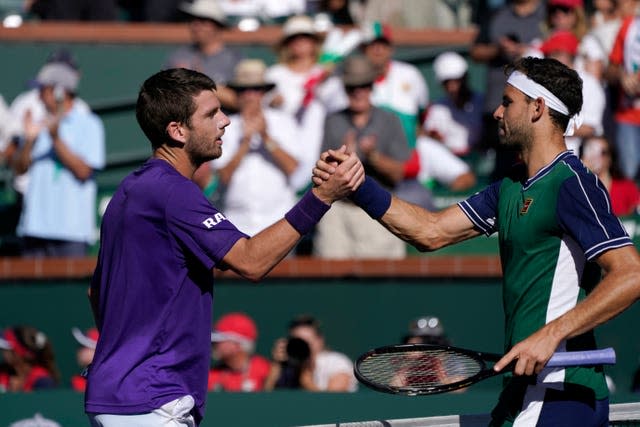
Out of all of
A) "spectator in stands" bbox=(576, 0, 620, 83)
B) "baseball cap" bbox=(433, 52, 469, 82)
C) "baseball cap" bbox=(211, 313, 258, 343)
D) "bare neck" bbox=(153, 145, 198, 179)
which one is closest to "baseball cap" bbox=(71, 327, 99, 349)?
"baseball cap" bbox=(211, 313, 258, 343)

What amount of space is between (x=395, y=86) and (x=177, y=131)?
6133mm

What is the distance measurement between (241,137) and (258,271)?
217 inches

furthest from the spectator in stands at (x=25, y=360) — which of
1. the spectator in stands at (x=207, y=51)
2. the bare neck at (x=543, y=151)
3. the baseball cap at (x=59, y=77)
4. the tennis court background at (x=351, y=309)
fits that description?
the bare neck at (x=543, y=151)

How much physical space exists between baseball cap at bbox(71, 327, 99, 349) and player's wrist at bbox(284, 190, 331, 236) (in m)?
5.08

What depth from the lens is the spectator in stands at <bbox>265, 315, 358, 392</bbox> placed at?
9.10 m

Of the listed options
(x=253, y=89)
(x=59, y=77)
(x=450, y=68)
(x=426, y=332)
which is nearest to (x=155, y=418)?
(x=426, y=332)

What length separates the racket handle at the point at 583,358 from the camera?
4871 mm

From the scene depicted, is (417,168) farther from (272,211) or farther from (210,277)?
(210,277)

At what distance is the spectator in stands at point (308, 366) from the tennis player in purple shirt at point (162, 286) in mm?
4074

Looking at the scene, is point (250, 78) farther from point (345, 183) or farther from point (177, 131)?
point (177, 131)

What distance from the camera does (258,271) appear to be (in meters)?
4.92

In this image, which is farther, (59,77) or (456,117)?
(456,117)

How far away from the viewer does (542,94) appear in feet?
17.6

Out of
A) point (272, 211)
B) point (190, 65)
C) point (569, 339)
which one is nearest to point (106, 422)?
point (569, 339)
